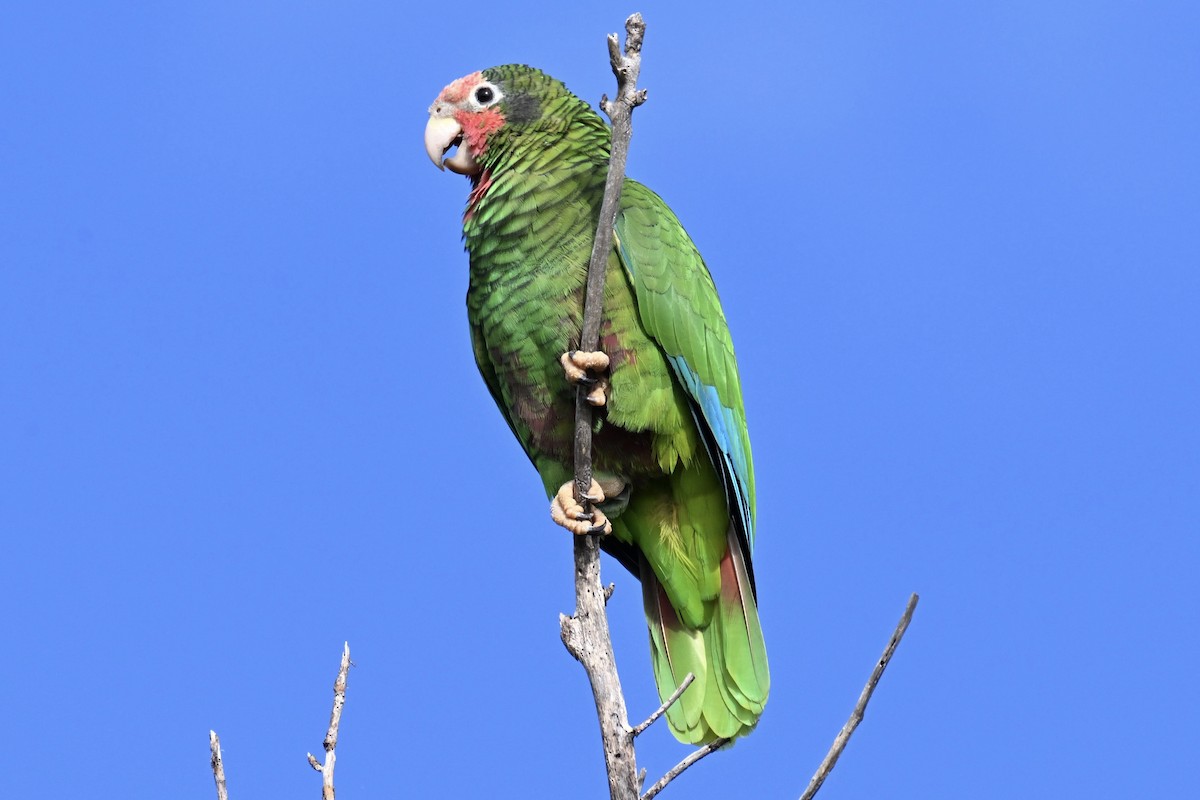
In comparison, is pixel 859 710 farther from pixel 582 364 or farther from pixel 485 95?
pixel 485 95

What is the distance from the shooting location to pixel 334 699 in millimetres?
2541

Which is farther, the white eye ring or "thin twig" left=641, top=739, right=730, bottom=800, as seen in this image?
the white eye ring

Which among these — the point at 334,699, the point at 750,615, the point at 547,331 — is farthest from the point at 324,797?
the point at 750,615

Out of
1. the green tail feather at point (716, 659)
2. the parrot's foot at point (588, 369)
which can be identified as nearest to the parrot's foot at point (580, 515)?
the parrot's foot at point (588, 369)

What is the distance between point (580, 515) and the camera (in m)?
3.01

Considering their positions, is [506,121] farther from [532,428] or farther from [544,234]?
[532,428]

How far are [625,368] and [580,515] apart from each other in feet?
1.40

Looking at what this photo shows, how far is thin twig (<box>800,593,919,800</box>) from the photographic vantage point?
2.33 m

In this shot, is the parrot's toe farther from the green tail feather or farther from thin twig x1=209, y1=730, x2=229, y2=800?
thin twig x1=209, y1=730, x2=229, y2=800

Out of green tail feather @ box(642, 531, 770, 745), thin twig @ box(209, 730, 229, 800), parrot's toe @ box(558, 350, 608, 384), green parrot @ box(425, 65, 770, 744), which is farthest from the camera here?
green tail feather @ box(642, 531, 770, 745)

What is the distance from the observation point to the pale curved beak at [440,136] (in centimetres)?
362

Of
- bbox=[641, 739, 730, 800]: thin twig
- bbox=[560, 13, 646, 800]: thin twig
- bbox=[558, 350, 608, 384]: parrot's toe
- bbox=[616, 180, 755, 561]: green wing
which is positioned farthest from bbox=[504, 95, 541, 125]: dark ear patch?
bbox=[641, 739, 730, 800]: thin twig

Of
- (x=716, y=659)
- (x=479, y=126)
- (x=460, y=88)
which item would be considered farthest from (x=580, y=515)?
(x=460, y=88)

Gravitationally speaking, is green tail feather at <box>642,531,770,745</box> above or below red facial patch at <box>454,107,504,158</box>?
below
